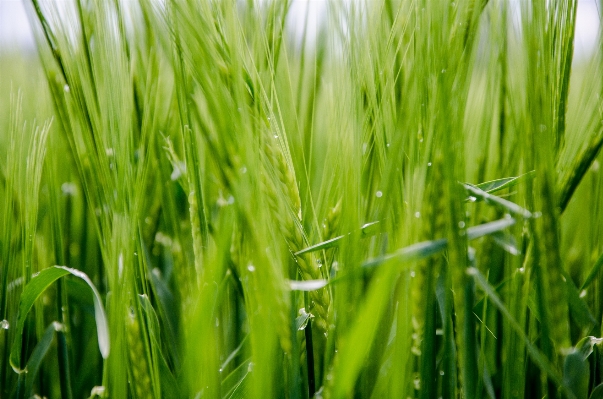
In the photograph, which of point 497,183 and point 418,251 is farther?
point 497,183

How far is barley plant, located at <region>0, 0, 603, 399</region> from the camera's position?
0.31m

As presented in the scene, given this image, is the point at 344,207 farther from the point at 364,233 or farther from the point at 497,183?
the point at 497,183

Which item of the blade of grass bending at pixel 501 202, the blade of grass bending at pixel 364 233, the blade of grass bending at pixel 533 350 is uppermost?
the blade of grass bending at pixel 501 202

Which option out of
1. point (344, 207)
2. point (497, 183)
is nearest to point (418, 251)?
point (344, 207)

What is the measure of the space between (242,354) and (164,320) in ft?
0.28

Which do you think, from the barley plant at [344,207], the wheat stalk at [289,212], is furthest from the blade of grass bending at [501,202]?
the wheat stalk at [289,212]

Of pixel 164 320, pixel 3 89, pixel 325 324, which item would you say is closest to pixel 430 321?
pixel 325 324

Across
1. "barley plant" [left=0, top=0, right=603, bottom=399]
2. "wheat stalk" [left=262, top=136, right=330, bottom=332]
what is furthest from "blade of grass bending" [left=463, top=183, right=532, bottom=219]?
"wheat stalk" [left=262, top=136, right=330, bottom=332]

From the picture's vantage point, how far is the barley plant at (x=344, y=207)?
0.31 meters

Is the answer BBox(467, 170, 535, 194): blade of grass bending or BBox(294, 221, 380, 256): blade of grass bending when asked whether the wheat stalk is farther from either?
BBox(467, 170, 535, 194): blade of grass bending

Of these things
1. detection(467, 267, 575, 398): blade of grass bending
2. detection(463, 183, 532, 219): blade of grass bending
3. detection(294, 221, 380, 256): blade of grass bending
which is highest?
detection(463, 183, 532, 219): blade of grass bending

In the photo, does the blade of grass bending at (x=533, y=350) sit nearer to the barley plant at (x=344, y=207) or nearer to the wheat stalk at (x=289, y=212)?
the barley plant at (x=344, y=207)

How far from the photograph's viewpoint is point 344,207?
12.8 inches

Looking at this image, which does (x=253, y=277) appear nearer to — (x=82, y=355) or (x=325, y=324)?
(x=325, y=324)
